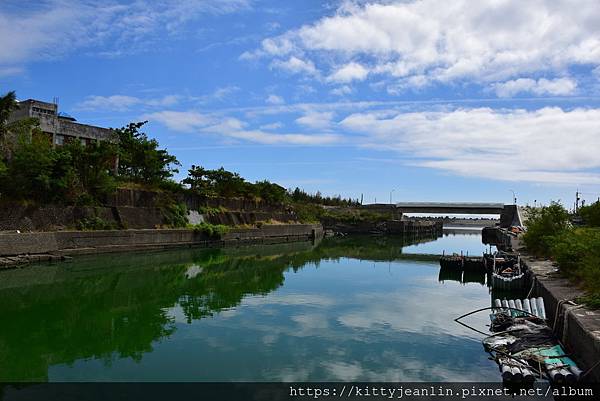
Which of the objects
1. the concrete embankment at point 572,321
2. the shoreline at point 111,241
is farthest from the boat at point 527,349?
the shoreline at point 111,241

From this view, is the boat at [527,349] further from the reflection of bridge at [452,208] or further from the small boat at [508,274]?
the reflection of bridge at [452,208]

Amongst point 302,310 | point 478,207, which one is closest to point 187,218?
point 302,310

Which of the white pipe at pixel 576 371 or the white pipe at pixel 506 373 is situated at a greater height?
the white pipe at pixel 576 371

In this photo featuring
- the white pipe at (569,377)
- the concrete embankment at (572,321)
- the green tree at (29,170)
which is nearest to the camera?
the concrete embankment at (572,321)

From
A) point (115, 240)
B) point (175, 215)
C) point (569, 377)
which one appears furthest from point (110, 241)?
point (569, 377)

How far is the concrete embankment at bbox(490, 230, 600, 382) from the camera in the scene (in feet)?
33.8

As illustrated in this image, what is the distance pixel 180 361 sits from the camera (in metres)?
12.0

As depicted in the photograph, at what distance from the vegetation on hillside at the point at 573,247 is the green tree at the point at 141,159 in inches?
1326

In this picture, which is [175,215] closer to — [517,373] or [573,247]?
[573,247]

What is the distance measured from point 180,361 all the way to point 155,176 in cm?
3630

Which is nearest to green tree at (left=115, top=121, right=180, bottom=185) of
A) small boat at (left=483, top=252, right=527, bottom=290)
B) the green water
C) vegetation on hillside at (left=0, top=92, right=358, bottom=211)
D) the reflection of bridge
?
vegetation on hillside at (left=0, top=92, right=358, bottom=211)

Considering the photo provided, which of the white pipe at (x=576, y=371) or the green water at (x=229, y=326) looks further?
the green water at (x=229, y=326)

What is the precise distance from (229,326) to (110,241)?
22730mm

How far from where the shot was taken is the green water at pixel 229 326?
11.6m
